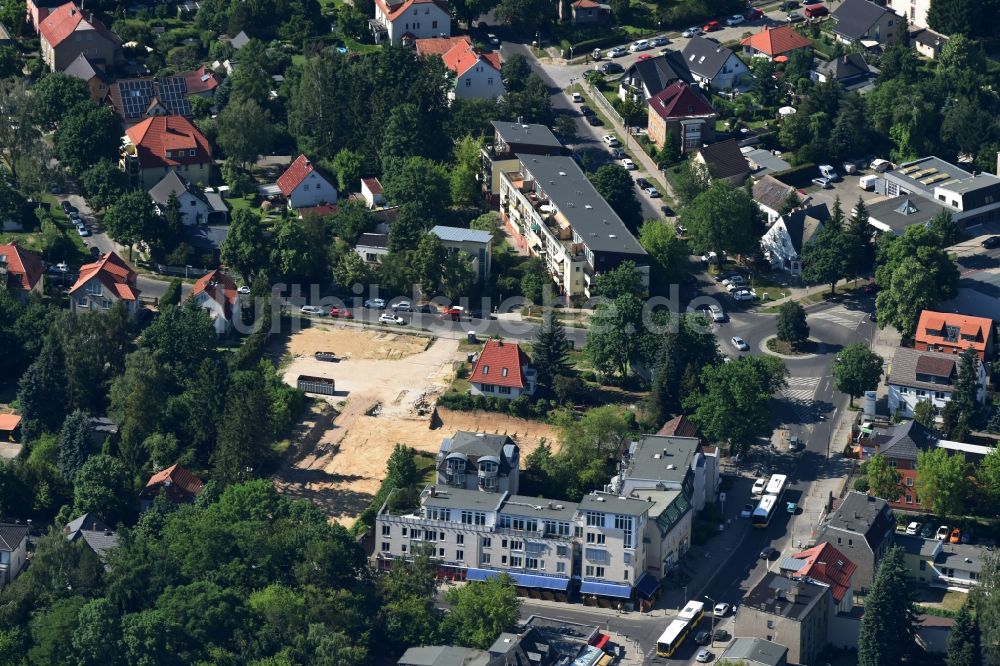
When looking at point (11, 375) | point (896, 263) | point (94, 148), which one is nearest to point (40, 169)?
point (94, 148)

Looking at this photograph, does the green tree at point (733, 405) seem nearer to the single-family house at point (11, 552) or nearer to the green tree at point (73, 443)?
the green tree at point (73, 443)

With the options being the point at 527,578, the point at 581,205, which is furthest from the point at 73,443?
the point at 581,205

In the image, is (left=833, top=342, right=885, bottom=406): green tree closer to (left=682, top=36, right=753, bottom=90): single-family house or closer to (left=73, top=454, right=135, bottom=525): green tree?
(left=682, top=36, right=753, bottom=90): single-family house

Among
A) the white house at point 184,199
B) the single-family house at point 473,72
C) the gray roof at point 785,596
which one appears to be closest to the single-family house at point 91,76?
the white house at point 184,199

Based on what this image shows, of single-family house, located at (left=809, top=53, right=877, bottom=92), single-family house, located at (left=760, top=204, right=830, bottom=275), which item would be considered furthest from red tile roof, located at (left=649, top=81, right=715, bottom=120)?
single-family house, located at (left=760, top=204, right=830, bottom=275)

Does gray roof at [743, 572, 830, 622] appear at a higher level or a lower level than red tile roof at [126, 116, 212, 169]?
lower
